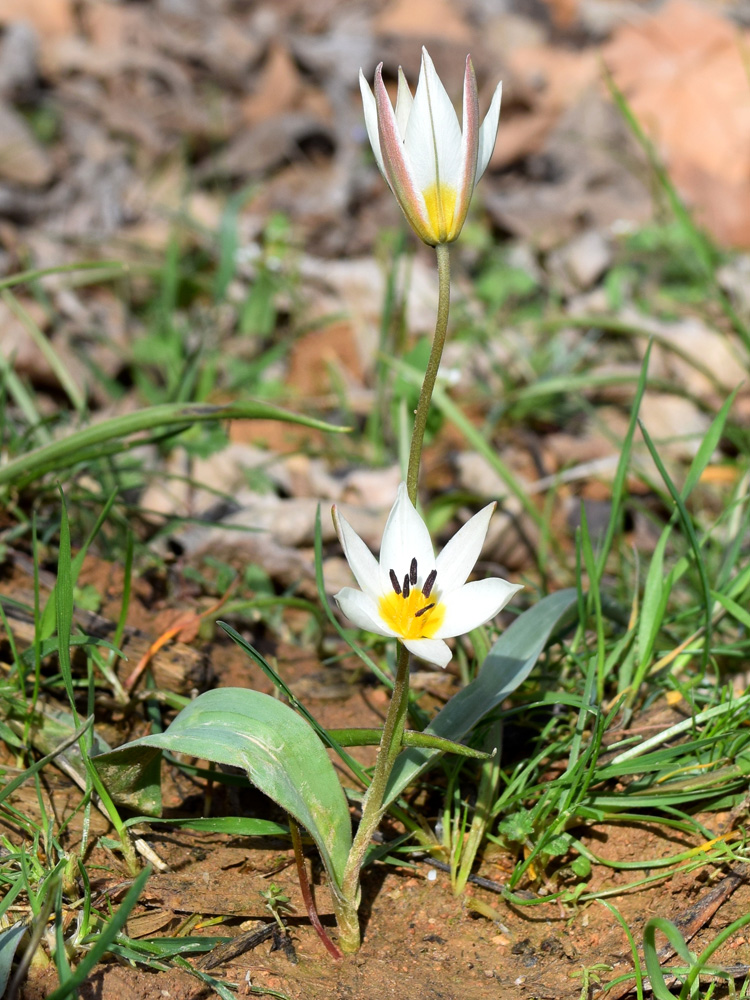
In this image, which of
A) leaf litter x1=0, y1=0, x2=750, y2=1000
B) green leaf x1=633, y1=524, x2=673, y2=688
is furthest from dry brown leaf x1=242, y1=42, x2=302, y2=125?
green leaf x1=633, y1=524, x2=673, y2=688

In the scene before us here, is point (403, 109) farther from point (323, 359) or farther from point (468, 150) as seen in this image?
point (323, 359)

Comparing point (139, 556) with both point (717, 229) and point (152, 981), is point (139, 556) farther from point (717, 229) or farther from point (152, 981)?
point (717, 229)

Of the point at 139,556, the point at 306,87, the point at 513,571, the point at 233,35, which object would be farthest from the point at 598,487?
the point at 233,35

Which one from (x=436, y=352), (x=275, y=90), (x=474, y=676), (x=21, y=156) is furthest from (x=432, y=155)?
(x=275, y=90)

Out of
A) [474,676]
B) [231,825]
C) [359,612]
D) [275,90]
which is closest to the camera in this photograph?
[359,612]

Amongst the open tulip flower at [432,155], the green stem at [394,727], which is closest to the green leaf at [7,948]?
the green stem at [394,727]

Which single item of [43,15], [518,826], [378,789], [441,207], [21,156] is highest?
[43,15]

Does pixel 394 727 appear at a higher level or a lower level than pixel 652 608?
higher

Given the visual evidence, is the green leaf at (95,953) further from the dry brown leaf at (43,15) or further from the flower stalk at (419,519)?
the dry brown leaf at (43,15)
